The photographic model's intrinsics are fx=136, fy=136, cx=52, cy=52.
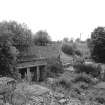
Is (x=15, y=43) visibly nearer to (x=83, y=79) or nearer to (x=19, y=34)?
(x=19, y=34)

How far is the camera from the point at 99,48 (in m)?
15.4

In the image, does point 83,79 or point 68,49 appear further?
point 68,49

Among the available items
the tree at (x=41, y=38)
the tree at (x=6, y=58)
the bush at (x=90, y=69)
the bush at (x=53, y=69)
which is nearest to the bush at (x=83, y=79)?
the bush at (x=90, y=69)

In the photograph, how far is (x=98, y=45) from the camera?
15367mm

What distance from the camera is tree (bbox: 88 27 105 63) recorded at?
1531 centimetres

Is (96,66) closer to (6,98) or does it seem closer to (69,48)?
(6,98)

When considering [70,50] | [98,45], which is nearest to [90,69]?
[98,45]

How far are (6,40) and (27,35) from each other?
2.78m

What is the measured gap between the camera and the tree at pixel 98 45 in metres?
15.3

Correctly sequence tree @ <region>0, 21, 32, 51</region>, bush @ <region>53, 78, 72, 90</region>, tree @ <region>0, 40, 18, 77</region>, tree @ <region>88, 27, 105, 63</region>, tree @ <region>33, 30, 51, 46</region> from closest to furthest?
tree @ <region>0, 40, 18, 77</region>, bush @ <region>53, 78, 72, 90</region>, tree @ <region>0, 21, 32, 51</region>, tree @ <region>88, 27, 105, 63</region>, tree @ <region>33, 30, 51, 46</region>

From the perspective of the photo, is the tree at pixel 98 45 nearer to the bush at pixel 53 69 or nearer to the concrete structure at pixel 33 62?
the concrete structure at pixel 33 62

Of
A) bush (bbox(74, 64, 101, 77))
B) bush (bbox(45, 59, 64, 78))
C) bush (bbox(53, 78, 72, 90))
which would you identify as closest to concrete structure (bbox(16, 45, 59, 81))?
bush (bbox(45, 59, 64, 78))

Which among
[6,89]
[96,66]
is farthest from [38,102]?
[96,66]

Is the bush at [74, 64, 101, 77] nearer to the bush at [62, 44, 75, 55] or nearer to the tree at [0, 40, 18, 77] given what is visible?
the tree at [0, 40, 18, 77]
